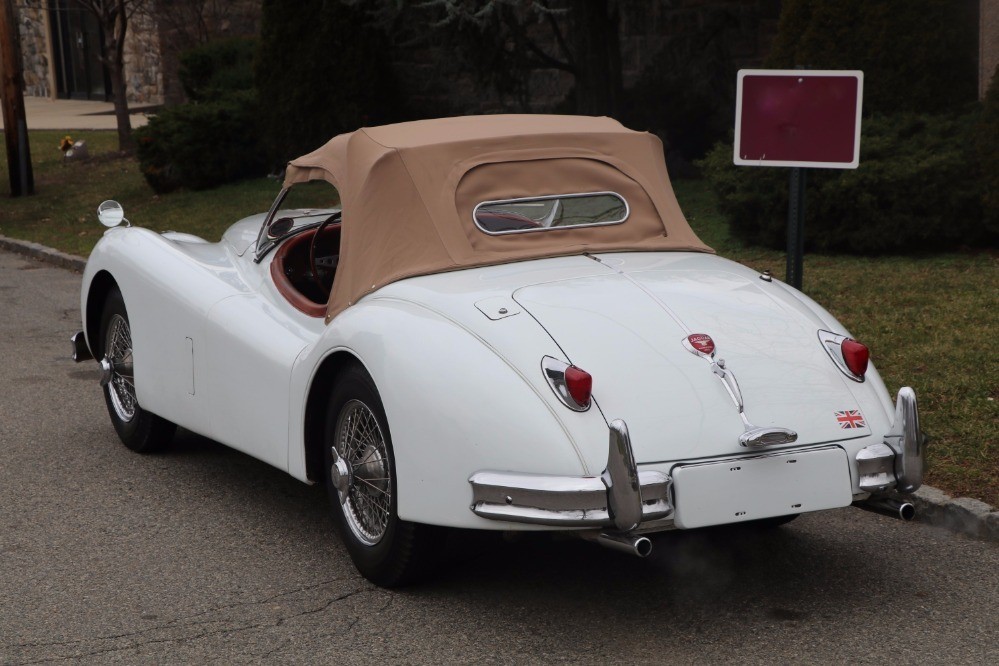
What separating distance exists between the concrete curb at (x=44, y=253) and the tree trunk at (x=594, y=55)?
229 inches

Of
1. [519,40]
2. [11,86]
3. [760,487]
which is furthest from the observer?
[11,86]

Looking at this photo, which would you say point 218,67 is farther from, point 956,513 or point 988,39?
point 956,513

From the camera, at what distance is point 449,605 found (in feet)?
13.5

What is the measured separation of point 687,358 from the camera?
12.9 feet

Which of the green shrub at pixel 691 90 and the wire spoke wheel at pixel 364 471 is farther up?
the green shrub at pixel 691 90

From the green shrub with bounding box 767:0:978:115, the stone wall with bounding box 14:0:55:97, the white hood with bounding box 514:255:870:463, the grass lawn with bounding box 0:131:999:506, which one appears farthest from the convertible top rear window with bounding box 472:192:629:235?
the stone wall with bounding box 14:0:55:97

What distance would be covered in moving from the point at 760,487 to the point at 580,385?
61 cm

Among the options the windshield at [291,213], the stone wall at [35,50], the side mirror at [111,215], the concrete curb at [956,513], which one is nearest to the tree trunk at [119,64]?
the side mirror at [111,215]

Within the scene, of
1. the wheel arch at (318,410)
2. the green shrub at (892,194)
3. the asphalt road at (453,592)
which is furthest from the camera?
the green shrub at (892,194)

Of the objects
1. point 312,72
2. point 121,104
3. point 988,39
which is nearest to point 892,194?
point 988,39

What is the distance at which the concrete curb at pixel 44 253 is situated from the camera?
1266cm

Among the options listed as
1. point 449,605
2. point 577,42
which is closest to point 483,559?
point 449,605

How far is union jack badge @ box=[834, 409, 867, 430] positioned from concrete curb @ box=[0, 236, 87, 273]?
9855 millimetres

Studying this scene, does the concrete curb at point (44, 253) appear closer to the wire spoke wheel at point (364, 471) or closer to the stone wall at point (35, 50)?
the wire spoke wheel at point (364, 471)
